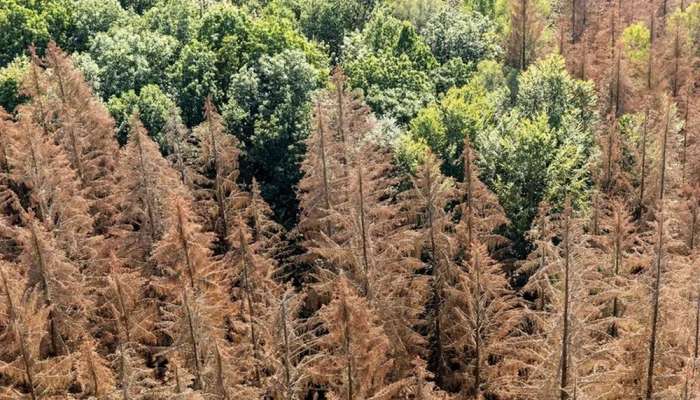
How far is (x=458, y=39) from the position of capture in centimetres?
6925

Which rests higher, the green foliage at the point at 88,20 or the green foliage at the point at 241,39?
the green foliage at the point at 88,20

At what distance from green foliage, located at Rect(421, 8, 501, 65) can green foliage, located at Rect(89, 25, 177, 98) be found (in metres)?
23.7

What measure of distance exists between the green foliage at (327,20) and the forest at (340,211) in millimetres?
212

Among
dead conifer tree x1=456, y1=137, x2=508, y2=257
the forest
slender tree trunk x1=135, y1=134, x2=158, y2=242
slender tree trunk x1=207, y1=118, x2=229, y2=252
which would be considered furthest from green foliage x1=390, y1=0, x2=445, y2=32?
slender tree trunk x1=135, y1=134, x2=158, y2=242

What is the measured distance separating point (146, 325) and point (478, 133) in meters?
25.5

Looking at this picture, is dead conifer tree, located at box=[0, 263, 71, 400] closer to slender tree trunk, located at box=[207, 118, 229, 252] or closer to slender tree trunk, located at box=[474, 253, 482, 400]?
slender tree trunk, located at box=[207, 118, 229, 252]

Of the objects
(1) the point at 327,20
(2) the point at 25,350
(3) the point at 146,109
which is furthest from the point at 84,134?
(1) the point at 327,20

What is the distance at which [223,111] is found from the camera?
178 ft

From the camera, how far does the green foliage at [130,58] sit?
5707 cm

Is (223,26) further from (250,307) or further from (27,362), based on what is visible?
(27,362)

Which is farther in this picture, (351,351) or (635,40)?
(635,40)

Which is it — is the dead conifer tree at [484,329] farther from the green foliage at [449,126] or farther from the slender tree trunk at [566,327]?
the green foliage at [449,126]

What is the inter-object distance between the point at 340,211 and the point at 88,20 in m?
34.5

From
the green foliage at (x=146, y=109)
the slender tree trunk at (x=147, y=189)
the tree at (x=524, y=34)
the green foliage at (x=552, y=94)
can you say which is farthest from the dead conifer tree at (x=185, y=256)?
the tree at (x=524, y=34)
